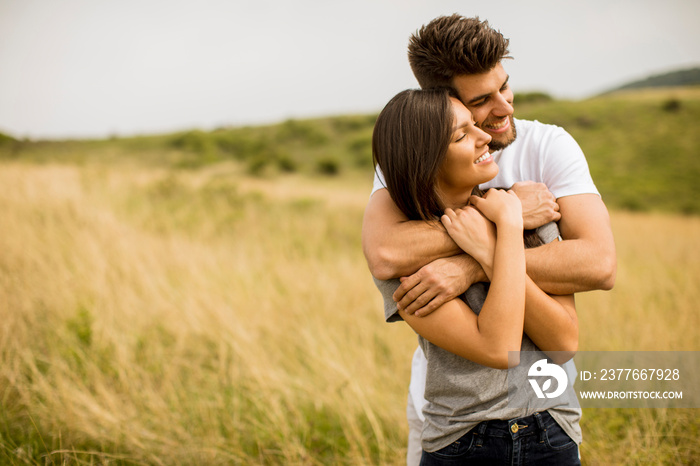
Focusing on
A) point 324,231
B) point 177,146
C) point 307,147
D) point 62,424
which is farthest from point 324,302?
point 307,147

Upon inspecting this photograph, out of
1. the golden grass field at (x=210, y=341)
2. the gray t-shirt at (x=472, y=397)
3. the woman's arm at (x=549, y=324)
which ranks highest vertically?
the woman's arm at (x=549, y=324)

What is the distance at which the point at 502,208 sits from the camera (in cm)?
162

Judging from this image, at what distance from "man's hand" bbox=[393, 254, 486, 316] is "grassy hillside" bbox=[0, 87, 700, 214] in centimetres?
2048

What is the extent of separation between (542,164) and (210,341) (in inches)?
150

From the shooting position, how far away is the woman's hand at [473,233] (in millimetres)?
1606

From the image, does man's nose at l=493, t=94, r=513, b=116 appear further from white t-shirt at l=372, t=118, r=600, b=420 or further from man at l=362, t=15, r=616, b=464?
white t-shirt at l=372, t=118, r=600, b=420

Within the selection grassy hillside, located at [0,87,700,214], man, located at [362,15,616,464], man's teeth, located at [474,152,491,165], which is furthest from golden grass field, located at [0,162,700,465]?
grassy hillside, located at [0,87,700,214]

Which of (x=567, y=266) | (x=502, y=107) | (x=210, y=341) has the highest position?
(x=502, y=107)

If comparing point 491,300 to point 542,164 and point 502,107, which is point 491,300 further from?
point 502,107

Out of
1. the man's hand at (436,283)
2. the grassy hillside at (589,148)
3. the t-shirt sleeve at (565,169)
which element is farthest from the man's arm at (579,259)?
the grassy hillside at (589,148)

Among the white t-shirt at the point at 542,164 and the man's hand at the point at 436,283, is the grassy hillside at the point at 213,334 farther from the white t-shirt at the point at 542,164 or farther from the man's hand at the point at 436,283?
the man's hand at the point at 436,283

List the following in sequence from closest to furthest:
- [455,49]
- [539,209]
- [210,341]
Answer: [539,209] < [455,49] < [210,341]

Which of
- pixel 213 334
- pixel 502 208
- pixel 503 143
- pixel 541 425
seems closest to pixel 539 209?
pixel 502 208

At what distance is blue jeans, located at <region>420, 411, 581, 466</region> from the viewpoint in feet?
5.27
